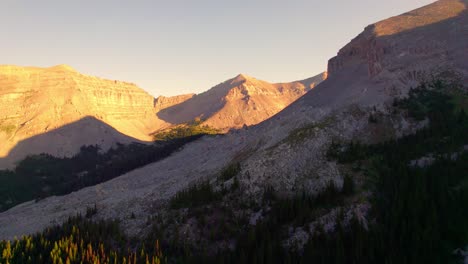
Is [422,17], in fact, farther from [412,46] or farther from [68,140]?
[68,140]

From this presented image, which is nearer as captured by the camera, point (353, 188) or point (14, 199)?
point (353, 188)

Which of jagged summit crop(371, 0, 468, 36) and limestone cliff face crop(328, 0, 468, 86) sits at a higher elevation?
jagged summit crop(371, 0, 468, 36)

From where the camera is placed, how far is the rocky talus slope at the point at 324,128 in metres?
44.8

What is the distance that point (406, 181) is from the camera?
107ft

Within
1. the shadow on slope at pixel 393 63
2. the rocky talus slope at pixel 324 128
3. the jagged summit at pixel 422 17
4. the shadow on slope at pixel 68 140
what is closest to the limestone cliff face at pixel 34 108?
the shadow on slope at pixel 68 140

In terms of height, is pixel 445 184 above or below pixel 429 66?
below

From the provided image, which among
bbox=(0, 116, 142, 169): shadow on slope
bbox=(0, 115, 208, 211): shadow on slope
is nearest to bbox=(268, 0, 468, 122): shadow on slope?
bbox=(0, 115, 208, 211): shadow on slope

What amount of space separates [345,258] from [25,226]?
165ft

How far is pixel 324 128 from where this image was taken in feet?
164

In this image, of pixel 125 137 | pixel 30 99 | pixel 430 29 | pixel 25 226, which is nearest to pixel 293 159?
pixel 25 226

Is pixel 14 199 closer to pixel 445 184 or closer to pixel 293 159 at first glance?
pixel 293 159

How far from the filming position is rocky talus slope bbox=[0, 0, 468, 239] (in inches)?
1764

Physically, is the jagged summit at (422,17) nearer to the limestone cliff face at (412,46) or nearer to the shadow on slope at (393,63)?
the limestone cliff face at (412,46)

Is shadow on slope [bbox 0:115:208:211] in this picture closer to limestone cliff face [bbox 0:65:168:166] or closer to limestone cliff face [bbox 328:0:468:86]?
limestone cliff face [bbox 0:65:168:166]
